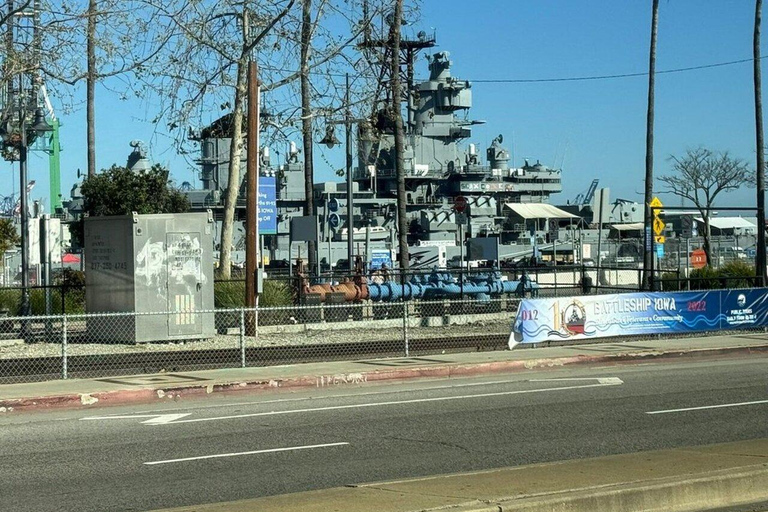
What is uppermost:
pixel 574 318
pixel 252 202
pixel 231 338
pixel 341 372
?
pixel 252 202

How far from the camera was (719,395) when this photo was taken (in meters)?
15.3

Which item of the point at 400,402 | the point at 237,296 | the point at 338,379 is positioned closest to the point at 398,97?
the point at 237,296

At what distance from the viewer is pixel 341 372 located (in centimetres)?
1808

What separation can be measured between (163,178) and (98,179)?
3156 mm

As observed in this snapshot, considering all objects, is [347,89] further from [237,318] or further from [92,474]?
[92,474]

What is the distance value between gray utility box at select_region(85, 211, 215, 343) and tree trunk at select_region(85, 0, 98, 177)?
3.52m

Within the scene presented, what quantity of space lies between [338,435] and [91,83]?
23.9 meters

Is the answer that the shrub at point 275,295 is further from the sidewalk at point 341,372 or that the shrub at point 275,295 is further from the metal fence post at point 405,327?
the sidewalk at point 341,372

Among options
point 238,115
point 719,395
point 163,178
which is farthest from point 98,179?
Result: point 719,395

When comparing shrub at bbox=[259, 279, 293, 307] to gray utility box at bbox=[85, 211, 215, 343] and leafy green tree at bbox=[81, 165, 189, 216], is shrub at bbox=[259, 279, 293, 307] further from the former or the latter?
leafy green tree at bbox=[81, 165, 189, 216]

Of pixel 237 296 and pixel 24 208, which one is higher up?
pixel 24 208

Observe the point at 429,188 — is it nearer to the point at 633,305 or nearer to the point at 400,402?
the point at 633,305

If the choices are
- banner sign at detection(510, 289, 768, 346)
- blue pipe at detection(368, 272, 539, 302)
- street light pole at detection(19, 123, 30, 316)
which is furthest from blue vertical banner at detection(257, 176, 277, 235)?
banner sign at detection(510, 289, 768, 346)

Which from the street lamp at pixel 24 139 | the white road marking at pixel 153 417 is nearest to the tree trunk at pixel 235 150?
the street lamp at pixel 24 139
